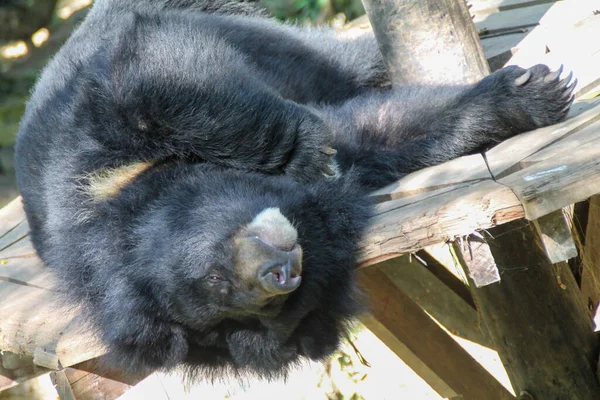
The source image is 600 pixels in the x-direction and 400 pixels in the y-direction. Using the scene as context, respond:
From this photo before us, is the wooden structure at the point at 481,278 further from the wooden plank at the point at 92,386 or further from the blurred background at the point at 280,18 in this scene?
the blurred background at the point at 280,18

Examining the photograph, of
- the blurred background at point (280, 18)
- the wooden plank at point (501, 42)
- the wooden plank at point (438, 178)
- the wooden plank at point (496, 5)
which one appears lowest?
the blurred background at point (280, 18)

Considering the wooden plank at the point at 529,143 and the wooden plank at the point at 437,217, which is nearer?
the wooden plank at the point at 437,217

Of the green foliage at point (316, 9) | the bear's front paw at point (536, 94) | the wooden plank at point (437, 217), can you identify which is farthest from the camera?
the green foliage at point (316, 9)

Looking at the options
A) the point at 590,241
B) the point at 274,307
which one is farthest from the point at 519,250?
the point at 274,307

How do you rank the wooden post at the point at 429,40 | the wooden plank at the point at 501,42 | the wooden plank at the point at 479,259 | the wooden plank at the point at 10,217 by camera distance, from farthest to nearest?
the wooden plank at the point at 10,217
the wooden plank at the point at 501,42
the wooden post at the point at 429,40
the wooden plank at the point at 479,259

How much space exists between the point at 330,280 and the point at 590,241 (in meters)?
1.29

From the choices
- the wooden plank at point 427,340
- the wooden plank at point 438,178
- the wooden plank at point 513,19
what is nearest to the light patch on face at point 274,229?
the wooden plank at point 438,178

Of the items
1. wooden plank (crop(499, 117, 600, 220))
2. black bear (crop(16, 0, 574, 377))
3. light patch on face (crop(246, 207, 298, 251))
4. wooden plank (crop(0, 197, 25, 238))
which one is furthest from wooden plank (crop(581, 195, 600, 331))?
wooden plank (crop(0, 197, 25, 238))

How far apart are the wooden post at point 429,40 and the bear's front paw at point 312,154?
66cm

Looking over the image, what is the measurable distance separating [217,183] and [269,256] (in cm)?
51

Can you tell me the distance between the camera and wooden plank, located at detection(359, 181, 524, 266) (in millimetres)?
2326

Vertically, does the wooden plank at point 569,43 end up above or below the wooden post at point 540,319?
above

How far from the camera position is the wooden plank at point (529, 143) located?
2.58 metres

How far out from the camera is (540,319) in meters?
3.49
